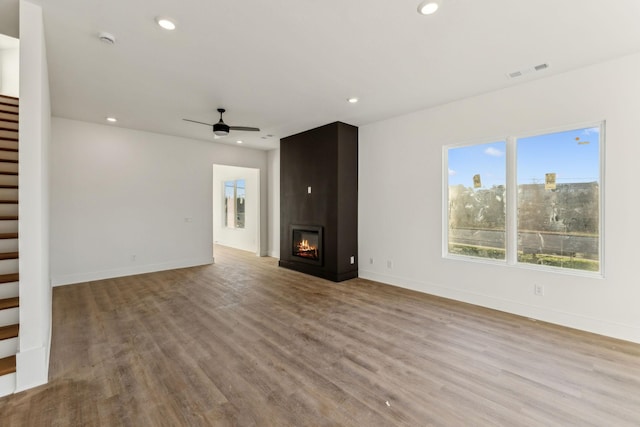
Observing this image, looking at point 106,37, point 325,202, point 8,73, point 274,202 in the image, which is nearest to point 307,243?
point 325,202

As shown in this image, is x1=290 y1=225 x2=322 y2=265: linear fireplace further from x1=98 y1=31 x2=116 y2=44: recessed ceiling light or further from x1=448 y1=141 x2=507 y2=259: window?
x1=98 y1=31 x2=116 y2=44: recessed ceiling light

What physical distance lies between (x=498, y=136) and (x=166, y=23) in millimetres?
Result: 4085

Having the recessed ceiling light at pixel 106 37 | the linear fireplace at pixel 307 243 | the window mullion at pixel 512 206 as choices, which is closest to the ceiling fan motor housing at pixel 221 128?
the recessed ceiling light at pixel 106 37

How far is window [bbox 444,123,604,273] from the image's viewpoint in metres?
3.32

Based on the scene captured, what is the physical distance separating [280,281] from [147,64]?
3.81 meters

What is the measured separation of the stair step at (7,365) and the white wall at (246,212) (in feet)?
19.2

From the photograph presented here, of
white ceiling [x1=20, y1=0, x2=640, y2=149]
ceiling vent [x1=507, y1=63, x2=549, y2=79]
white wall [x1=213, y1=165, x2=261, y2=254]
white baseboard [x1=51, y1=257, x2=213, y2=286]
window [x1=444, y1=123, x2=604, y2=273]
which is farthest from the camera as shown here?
white wall [x1=213, y1=165, x2=261, y2=254]

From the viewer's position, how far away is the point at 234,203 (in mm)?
9422

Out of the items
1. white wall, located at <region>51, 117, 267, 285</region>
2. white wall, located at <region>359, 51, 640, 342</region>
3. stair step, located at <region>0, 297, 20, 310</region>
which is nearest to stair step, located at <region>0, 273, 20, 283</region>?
stair step, located at <region>0, 297, 20, 310</region>

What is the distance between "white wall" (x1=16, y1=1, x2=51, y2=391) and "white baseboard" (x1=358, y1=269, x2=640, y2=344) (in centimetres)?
449

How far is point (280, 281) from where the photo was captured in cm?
530

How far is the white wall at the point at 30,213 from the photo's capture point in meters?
2.19

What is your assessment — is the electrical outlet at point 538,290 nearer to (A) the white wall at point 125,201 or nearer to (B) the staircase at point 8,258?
(B) the staircase at point 8,258

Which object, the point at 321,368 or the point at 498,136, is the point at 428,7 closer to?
the point at 498,136
